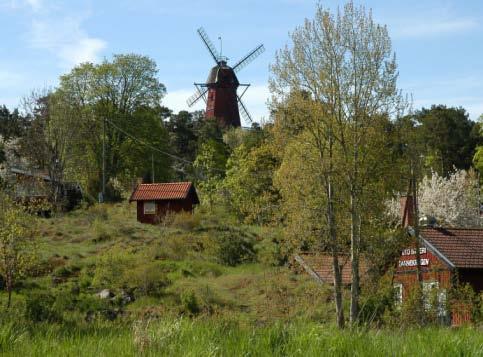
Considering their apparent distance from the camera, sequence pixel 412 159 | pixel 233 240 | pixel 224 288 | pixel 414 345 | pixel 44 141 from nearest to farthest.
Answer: pixel 414 345 < pixel 412 159 < pixel 224 288 < pixel 233 240 < pixel 44 141

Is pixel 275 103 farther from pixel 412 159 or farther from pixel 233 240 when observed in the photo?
pixel 233 240

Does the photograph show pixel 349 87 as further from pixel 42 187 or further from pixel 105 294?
pixel 42 187

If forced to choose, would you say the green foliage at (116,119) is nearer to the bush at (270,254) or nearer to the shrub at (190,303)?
the bush at (270,254)

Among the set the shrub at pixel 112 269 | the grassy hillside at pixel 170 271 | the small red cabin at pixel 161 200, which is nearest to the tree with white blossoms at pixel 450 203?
the grassy hillside at pixel 170 271

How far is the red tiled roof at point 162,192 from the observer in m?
48.5

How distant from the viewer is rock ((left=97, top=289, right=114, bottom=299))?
30.8 metres

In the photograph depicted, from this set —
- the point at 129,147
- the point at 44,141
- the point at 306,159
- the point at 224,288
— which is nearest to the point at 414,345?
the point at 306,159

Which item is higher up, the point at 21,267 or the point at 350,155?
the point at 350,155

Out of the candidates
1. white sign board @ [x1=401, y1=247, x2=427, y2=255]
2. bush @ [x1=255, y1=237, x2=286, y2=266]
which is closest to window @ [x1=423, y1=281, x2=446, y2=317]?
white sign board @ [x1=401, y1=247, x2=427, y2=255]

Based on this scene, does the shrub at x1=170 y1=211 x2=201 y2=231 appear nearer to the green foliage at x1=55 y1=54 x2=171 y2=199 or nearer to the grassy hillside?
the grassy hillside

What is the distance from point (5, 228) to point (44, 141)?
94.4ft

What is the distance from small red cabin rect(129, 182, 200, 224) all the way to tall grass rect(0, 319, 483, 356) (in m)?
40.0

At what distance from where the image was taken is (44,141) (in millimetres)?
55781

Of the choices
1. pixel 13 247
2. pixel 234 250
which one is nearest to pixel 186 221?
pixel 234 250
